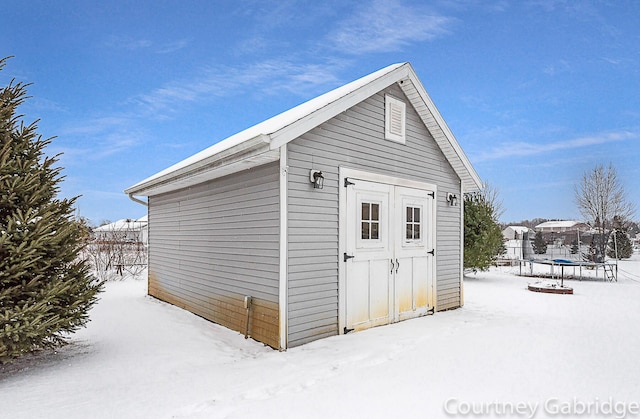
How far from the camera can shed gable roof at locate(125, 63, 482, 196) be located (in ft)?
15.0

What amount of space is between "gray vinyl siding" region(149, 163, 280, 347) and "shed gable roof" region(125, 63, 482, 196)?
295 mm

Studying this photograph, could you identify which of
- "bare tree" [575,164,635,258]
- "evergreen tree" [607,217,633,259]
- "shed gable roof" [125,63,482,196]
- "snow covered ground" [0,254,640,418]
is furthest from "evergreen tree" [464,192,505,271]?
"evergreen tree" [607,217,633,259]

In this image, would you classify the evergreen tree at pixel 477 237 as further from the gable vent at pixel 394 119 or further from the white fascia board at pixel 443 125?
the gable vent at pixel 394 119

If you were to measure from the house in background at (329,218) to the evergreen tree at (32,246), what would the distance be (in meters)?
1.92

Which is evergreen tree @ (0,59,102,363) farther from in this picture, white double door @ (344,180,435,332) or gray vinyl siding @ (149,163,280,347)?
white double door @ (344,180,435,332)

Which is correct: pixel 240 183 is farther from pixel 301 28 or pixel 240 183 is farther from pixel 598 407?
pixel 301 28

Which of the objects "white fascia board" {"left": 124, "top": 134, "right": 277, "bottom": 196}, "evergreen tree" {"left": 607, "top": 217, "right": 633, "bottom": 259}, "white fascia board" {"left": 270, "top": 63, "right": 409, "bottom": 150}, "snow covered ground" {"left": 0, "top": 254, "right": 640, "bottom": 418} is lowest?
"snow covered ground" {"left": 0, "top": 254, "right": 640, "bottom": 418}

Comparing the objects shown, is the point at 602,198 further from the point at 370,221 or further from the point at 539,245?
the point at 370,221

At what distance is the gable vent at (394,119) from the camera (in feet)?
20.1

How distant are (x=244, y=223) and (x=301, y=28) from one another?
9549 mm

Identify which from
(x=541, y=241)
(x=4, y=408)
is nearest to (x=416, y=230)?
(x=4, y=408)

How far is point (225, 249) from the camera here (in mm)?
5988

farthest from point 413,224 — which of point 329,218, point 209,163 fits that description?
point 209,163

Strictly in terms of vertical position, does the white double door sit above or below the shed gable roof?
below
